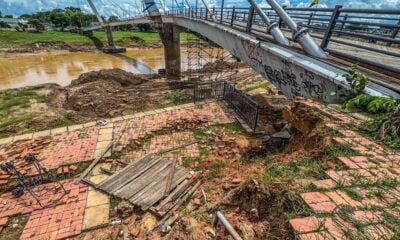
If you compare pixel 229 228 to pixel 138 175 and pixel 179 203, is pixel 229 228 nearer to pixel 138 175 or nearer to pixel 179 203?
pixel 179 203

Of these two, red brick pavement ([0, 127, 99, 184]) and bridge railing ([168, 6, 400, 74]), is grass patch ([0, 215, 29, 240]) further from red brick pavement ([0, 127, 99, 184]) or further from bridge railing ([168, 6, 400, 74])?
bridge railing ([168, 6, 400, 74])

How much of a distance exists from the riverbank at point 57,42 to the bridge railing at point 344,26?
27.4 meters

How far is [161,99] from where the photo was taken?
12578 mm

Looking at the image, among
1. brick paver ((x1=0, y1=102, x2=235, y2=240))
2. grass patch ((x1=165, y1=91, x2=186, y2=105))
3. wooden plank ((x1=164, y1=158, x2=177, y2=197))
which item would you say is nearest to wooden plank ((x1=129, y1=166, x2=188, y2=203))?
wooden plank ((x1=164, y1=158, x2=177, y2=197))

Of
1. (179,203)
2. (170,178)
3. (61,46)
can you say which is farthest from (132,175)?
(61,46)

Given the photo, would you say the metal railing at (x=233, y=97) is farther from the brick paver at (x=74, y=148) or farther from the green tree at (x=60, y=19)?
the green tree at (x=60, y=19)

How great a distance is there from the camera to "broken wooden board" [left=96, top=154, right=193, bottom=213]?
507cm

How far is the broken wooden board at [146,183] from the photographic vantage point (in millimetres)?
5074

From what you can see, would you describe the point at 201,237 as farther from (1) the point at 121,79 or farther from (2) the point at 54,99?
(1) the point at 121,79

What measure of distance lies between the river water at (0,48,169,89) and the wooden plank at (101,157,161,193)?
19568mm

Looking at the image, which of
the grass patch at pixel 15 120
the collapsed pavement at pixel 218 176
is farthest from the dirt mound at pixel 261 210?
the grass patch at pixel 15 120

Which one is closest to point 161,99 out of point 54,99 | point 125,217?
point 54,99

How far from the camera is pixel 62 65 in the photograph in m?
31.1

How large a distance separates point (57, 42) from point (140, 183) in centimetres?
4720
